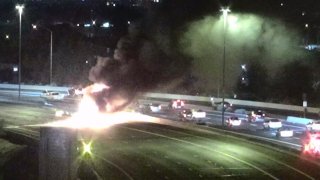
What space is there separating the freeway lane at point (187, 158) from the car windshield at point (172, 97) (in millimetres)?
72

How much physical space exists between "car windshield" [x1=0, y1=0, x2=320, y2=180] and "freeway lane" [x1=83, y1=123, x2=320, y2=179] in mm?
72

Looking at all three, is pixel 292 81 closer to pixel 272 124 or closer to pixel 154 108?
pixel 154 108

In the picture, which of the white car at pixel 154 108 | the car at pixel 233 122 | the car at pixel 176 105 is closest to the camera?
the car at pixel 233 122

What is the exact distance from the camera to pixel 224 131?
4575 cm

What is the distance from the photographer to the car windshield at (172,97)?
1199 inches

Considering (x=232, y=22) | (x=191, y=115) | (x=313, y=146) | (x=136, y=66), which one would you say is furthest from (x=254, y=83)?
(x=313, y=146)

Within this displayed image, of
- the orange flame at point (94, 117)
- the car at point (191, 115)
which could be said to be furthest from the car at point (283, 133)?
the car at point (191, 115)

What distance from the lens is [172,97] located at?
285 ft

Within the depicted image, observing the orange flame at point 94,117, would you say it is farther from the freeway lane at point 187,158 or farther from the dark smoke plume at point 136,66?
the freeway lane at point 187,158

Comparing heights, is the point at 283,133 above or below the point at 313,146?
below

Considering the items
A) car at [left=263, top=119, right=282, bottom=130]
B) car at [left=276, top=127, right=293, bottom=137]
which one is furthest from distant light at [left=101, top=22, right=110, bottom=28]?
car at [left=276, top=127, right=293, bottom=137]

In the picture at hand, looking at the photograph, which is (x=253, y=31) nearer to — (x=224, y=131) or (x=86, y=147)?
(x=224, y=131)

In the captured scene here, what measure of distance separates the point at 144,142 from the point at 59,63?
8607cm

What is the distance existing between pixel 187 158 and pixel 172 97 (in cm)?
5285
